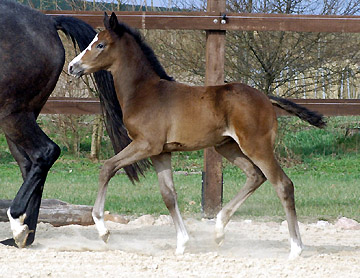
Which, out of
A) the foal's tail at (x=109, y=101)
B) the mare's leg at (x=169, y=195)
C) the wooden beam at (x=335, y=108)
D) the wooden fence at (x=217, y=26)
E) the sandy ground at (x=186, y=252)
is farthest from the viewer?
the wooden beam at (x=335, y=108)

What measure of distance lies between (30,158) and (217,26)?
2.68 m

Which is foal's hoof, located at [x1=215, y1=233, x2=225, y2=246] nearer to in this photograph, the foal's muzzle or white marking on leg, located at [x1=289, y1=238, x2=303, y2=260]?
white marking on leg, located at [x1=289, y1=238, x2=303, y2=260]

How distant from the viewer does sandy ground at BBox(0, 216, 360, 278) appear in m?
4.05

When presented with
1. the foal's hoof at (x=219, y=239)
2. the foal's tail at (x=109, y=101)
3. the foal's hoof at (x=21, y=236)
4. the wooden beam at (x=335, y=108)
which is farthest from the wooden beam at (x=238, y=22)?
the foal's hoof at (x=21, y=236)

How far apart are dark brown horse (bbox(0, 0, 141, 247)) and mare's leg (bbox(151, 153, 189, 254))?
0.48 metres

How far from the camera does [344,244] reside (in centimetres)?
554

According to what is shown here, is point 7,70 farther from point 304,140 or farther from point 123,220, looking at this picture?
point 304,140

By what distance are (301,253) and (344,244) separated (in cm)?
80

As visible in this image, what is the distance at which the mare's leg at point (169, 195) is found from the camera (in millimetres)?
4930

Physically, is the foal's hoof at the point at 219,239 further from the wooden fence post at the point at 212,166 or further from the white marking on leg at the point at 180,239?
the wooden fence post at the point at 212,166

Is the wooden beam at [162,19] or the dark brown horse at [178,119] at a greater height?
the wooden beam at [162,19]

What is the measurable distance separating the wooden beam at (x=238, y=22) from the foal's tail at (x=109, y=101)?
50.6 inches

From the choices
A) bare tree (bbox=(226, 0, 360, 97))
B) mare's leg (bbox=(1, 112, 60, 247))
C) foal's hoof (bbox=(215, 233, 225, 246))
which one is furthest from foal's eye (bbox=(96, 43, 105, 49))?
bare tree (bbox=(226, 0, 360, 97))

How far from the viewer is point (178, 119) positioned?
4.92 metres
